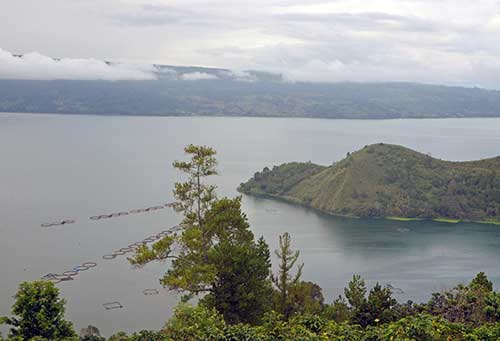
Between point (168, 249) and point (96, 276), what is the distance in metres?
28.0

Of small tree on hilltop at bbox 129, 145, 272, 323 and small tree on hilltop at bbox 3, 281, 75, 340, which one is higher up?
small tree on hilltop at bbox 129, 145, 272, 323

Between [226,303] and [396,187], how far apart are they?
61409 millimetres

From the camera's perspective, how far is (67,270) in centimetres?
4500

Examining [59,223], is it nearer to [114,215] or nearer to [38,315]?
[114,215]

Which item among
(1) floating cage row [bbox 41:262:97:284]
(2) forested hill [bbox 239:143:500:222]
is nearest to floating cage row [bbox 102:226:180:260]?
(1) floating cage row [bbox 41:262:97:284]

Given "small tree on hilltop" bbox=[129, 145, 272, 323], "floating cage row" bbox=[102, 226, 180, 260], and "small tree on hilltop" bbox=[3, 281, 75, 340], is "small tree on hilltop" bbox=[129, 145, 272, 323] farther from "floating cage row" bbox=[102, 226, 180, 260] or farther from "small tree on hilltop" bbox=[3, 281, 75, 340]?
"floating cage row" bbox=[102, 226, 180, 260]

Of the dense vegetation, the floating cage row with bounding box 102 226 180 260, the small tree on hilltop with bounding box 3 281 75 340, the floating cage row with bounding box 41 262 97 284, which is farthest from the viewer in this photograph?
the floating cage row with bounding box 102 226 180 260

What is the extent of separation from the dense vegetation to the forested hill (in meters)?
53.7

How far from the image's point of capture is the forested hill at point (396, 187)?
73.3 m

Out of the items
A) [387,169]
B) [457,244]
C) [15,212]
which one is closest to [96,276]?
[15,212]

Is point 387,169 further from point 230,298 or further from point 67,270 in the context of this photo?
point 230,298

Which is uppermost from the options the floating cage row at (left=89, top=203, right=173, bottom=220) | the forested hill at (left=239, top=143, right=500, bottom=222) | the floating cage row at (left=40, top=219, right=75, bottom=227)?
the forested hill at (left=239, top=143, right=500, bottom=222)

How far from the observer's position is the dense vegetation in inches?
590

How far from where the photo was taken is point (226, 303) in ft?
65.6
